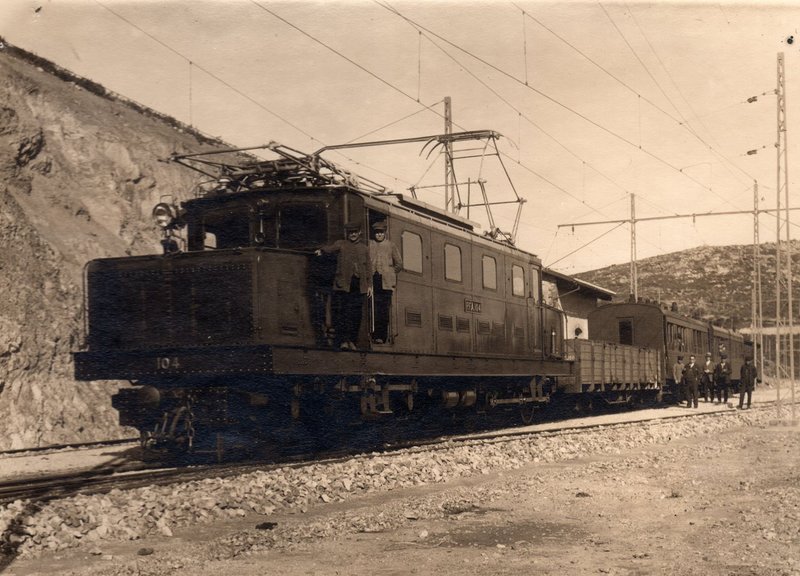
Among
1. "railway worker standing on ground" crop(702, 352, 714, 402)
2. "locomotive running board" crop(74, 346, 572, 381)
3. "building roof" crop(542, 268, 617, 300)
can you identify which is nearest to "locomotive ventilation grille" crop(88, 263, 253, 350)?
"locomotive running board" crop(74, 346, 572, 381)

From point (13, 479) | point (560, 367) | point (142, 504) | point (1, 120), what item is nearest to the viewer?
→ point (142, 504)

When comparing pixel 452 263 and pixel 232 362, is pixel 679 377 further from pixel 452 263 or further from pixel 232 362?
pixel 232 362

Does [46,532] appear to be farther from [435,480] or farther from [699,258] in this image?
[699,258]

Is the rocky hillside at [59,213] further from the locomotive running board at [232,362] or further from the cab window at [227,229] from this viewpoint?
the cab window at [227,229]

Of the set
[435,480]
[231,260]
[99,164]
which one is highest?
[99,164]

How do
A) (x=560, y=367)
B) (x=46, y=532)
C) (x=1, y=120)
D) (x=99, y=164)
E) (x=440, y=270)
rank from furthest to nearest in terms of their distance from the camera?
(x=99, y=164), (x=1, y=120), (x=560, y=367), (x=440, y=270), (x=46, y=532)

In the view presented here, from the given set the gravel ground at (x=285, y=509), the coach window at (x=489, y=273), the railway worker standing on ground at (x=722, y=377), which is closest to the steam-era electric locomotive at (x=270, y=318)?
the coach window at (x=489, y=273)

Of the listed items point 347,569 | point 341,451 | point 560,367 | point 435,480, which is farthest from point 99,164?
point 347,569
